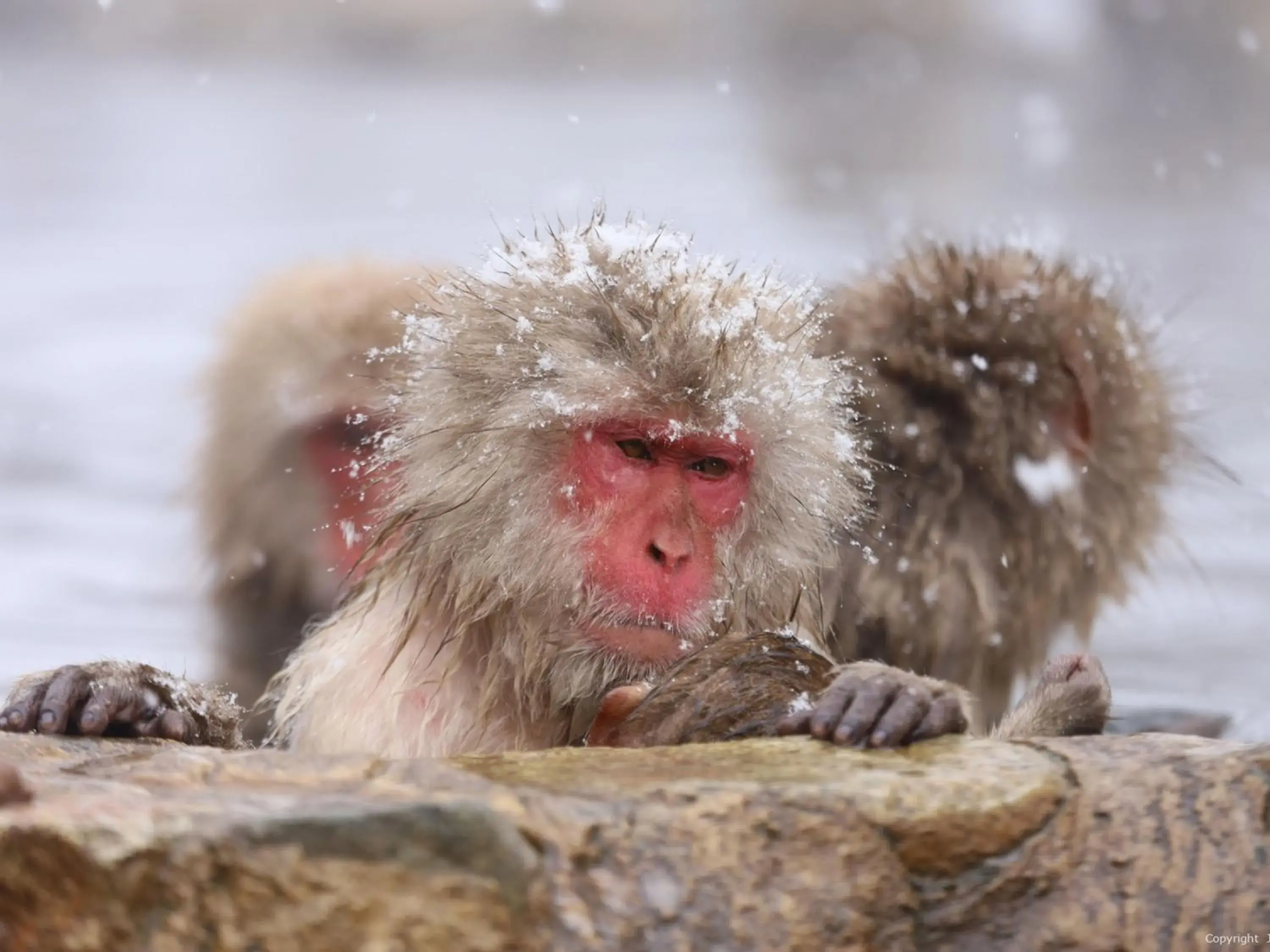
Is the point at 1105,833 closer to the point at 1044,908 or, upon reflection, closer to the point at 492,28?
the point at 1044,908

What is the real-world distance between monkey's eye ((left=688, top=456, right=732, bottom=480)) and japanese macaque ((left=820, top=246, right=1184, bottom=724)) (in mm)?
1139

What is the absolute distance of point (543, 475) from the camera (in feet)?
9.29

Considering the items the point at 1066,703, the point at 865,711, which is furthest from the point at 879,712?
the point at 1066,703

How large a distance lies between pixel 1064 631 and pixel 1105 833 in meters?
2.41

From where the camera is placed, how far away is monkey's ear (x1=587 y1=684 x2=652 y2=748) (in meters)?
2.59

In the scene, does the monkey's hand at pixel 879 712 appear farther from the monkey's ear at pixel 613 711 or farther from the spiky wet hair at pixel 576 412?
the spiky wet hair at pixel 576 412

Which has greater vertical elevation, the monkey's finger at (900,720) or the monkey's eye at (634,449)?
the monkey's eye at (634,449)

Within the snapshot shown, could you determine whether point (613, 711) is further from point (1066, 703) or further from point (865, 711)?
point (1066, 703)

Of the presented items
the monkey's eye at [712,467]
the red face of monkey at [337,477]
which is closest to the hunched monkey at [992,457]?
the red face of monkey at [337,477]

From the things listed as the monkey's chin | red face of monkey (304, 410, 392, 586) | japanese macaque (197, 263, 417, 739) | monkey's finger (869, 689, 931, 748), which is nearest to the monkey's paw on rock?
monkey's finger (869, 689, 931, 748)

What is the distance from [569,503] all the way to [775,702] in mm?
593

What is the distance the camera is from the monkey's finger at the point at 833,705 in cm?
220

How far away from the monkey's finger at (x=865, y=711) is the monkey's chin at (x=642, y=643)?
1.68 feet

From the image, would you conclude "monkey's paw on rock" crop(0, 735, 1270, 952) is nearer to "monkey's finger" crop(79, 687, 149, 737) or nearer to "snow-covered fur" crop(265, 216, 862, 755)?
"monkey's finger" crop(79, 687, 149, 737)
